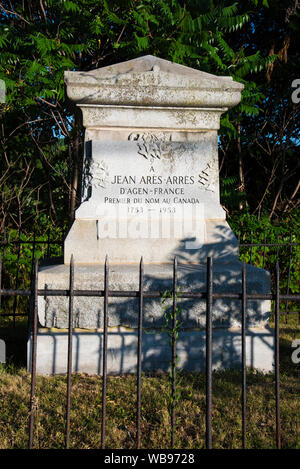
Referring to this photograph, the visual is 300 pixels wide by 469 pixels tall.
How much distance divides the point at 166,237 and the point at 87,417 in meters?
1.98

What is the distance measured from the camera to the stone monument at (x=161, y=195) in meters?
3.72

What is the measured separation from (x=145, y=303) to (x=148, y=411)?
3.38ft

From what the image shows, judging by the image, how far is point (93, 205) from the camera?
13.4ft

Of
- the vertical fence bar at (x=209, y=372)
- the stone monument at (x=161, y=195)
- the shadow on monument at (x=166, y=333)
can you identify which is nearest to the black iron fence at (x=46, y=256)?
the stone monument at (x=161, y=195)

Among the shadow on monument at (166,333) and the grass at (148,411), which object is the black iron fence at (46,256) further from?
the grass at (148,411)

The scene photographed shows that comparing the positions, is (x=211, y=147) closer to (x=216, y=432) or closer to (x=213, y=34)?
(x=216, y=432)

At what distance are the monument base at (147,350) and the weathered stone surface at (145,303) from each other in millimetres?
91

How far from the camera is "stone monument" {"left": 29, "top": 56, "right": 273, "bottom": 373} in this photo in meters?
3.72

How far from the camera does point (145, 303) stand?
144 inches

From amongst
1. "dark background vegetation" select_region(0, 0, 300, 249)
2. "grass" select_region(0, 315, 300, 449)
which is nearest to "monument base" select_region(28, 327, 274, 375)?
"grass" select_region(0, 315, 300, 449)

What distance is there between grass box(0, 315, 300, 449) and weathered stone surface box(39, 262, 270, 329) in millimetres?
478

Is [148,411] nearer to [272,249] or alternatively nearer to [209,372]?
[209,372]

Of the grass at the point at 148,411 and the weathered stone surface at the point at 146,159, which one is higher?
the weathered stone surface at the point at 146,159

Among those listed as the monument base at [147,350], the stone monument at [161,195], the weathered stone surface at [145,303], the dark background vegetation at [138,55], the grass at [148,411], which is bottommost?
the grass at [148,411]
